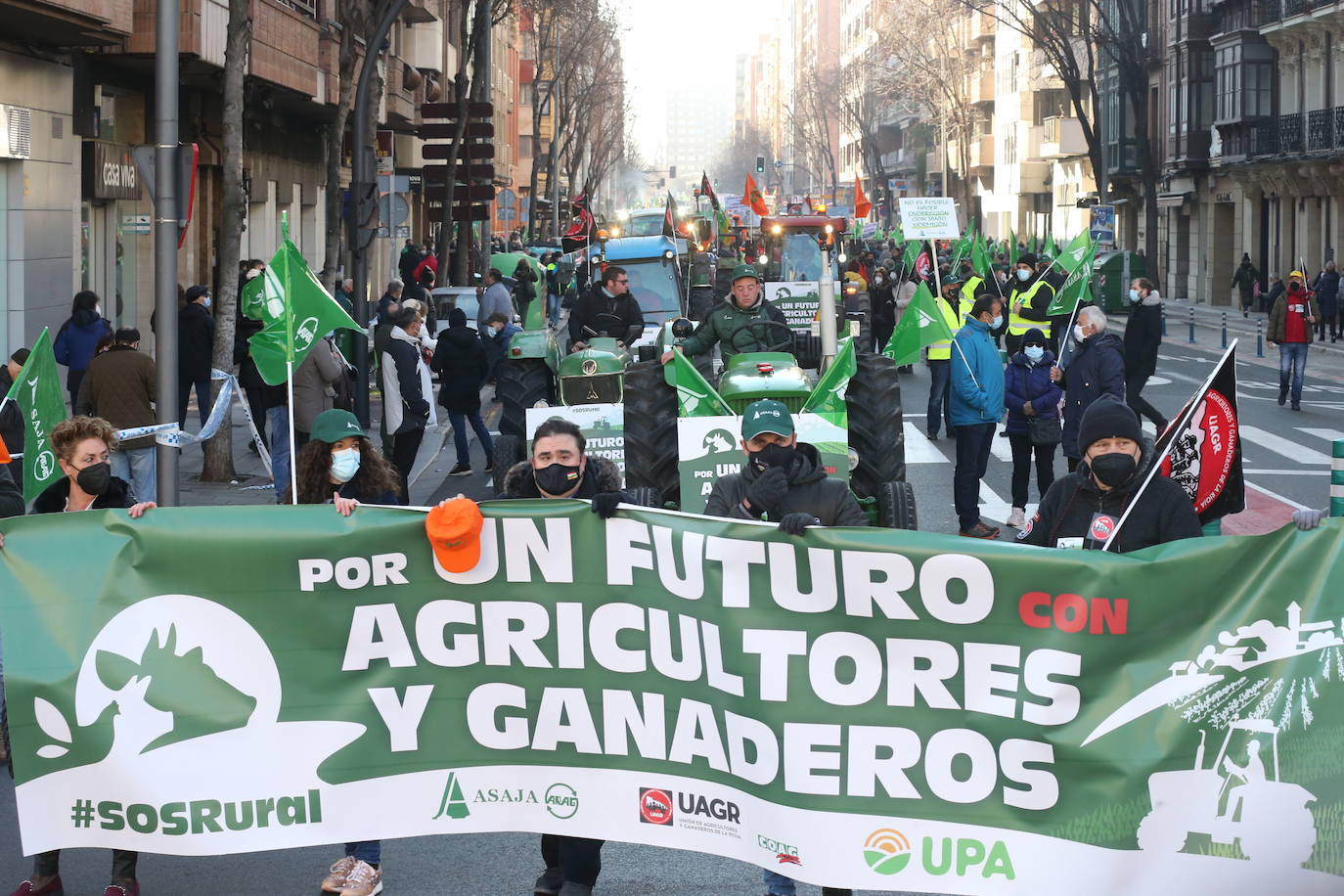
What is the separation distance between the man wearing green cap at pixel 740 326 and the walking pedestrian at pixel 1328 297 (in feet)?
94.4

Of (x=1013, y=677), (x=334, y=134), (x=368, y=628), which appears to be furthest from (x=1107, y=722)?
(x=334, y=134)

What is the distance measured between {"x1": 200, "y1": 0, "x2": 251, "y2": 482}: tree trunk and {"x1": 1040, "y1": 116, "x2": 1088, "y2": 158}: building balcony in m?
55.2

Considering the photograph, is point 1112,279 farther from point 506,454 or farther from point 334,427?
point 334,427

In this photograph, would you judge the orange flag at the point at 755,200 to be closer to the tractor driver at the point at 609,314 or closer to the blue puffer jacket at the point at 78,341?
the tractor driver at the point at 609,314

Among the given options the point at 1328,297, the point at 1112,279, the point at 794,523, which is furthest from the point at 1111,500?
the point at 1112,279

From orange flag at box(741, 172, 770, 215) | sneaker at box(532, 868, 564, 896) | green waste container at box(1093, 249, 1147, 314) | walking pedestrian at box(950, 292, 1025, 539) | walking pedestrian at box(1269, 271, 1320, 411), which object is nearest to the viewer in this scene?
sneaker at box(532, 868, 564, 896)

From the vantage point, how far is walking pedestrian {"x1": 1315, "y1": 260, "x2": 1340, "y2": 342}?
Answer: 3975 cm

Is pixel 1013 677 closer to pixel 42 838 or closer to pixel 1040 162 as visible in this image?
pixel 42 838

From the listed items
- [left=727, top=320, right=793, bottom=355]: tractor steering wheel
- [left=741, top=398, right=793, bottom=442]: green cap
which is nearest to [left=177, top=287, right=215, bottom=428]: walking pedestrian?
[left=727, top=320, right=793, bottom=355]: tractor steering wheel

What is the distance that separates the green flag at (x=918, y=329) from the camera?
1605 centimetres

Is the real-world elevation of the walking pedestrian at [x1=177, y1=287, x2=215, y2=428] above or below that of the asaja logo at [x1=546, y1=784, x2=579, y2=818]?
above

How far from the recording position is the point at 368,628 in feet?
19.5

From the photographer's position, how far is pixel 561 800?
584 cm

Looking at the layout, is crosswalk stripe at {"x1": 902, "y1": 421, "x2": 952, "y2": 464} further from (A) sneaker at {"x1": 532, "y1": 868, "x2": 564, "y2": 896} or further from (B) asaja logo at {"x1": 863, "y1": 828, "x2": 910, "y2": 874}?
(B) asaja logo at {"x1": 863, "y1": 828, "x2": 910, "y2": 874}
